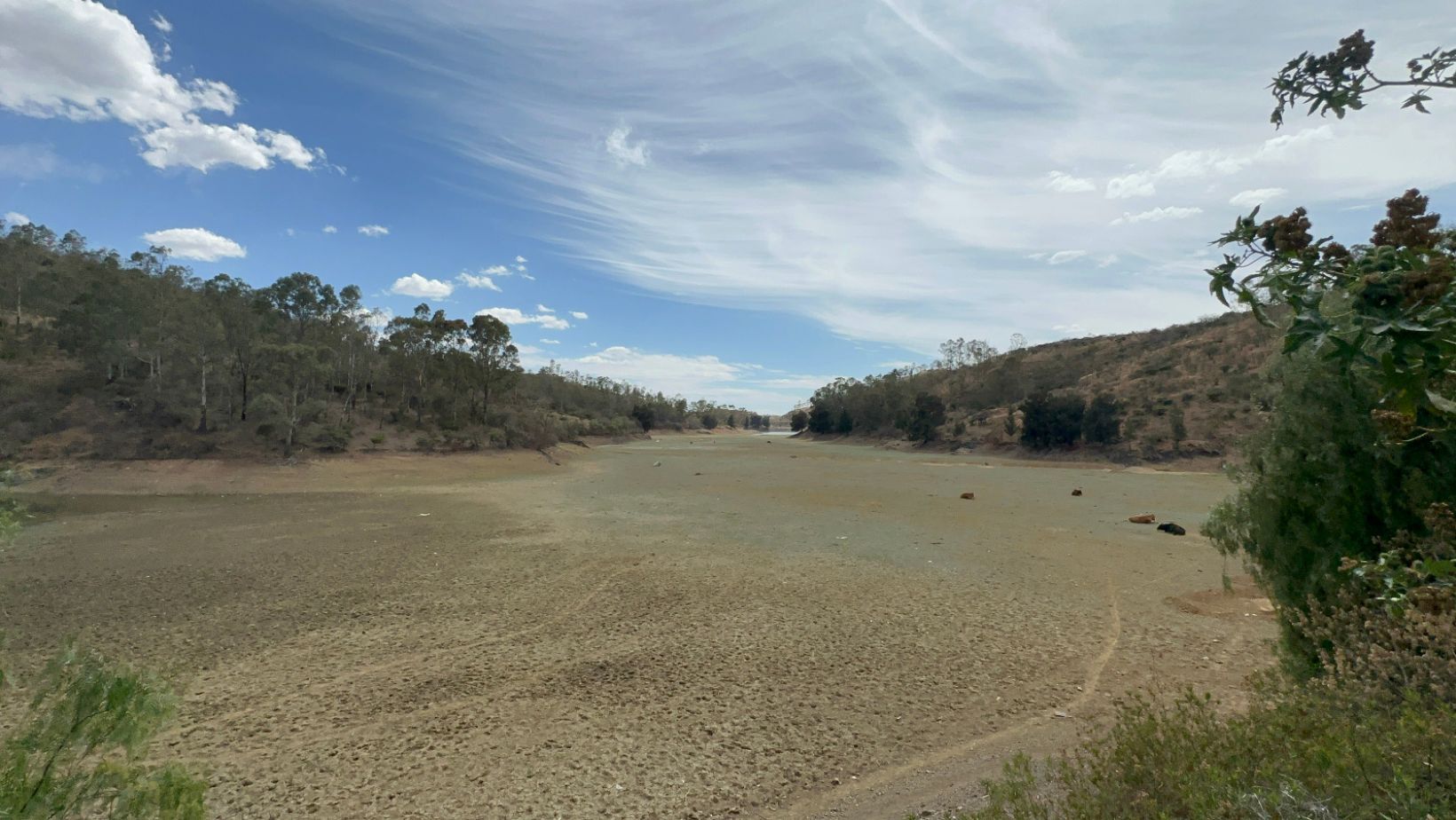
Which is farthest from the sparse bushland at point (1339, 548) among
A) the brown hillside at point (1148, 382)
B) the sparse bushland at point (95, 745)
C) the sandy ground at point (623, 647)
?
the brown hillside at point (1148, 382)

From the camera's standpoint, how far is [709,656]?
7.48m

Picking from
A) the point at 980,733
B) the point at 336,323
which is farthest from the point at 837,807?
the point at 336,323

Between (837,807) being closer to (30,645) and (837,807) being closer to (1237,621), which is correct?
(1237,621)

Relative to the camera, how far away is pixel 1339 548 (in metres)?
4.61

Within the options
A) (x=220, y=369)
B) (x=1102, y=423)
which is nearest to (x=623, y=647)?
(x=220, y=369)

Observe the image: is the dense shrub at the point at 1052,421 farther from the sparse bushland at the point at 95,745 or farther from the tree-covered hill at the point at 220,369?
the sparse bushland at the point at 95,745

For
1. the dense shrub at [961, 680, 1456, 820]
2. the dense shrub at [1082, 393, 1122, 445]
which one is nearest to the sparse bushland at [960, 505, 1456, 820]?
the dense shrub at [961, 680, 1456, 820]

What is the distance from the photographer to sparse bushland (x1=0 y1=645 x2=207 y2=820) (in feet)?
8.50

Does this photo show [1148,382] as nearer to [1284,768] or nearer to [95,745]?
[1284,768]

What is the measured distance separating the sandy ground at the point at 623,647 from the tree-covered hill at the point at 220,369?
56.3ft

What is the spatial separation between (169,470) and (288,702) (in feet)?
95.9

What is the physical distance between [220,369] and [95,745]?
41.5 m

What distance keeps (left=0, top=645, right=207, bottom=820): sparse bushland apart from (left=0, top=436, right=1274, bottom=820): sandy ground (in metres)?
2.09

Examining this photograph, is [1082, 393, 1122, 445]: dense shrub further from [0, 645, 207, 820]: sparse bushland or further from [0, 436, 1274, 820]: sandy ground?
[0, 645, 207, 820]: sparse bushland
